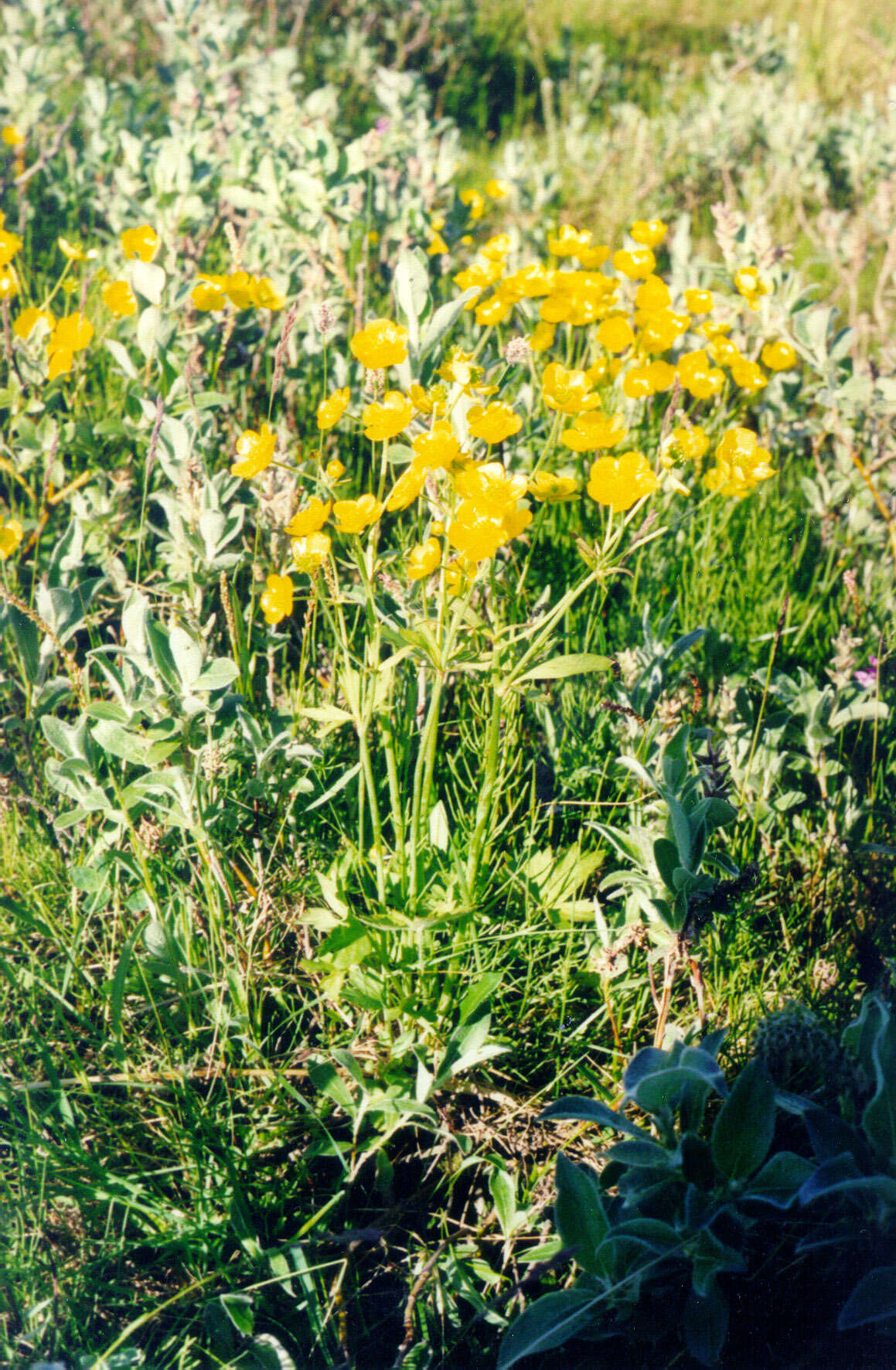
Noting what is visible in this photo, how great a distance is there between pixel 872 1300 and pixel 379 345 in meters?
1.38

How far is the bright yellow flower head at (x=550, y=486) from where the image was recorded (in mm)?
1462

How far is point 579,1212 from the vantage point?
45.1 inches

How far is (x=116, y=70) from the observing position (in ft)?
16.3

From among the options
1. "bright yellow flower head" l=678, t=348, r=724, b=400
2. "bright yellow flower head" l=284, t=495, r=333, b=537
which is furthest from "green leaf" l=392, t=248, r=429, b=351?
"bright yellow flower head" l=678, t=348, r=724, b=400

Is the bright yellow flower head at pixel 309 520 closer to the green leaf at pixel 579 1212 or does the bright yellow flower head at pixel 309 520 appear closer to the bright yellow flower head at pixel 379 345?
the bright yellow flower head at pixel 379 345

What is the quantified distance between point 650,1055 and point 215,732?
0.84 meters

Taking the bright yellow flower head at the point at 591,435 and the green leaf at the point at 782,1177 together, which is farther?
the bright yellow flower head at the point at 591,435

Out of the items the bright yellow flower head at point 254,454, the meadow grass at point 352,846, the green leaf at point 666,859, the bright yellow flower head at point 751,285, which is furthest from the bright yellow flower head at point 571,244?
the green leaf at point 666,859

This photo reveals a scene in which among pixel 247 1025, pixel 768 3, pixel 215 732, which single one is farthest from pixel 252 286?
pixel 768 3

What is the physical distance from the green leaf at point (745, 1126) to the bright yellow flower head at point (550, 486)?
84 cm

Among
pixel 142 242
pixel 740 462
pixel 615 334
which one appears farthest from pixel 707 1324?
pixel 142 242

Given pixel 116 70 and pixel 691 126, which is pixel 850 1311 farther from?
pixel 116 70

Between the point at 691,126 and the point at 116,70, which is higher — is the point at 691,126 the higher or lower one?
the lower one

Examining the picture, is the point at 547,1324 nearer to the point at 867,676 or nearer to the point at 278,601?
the point at 278,601
